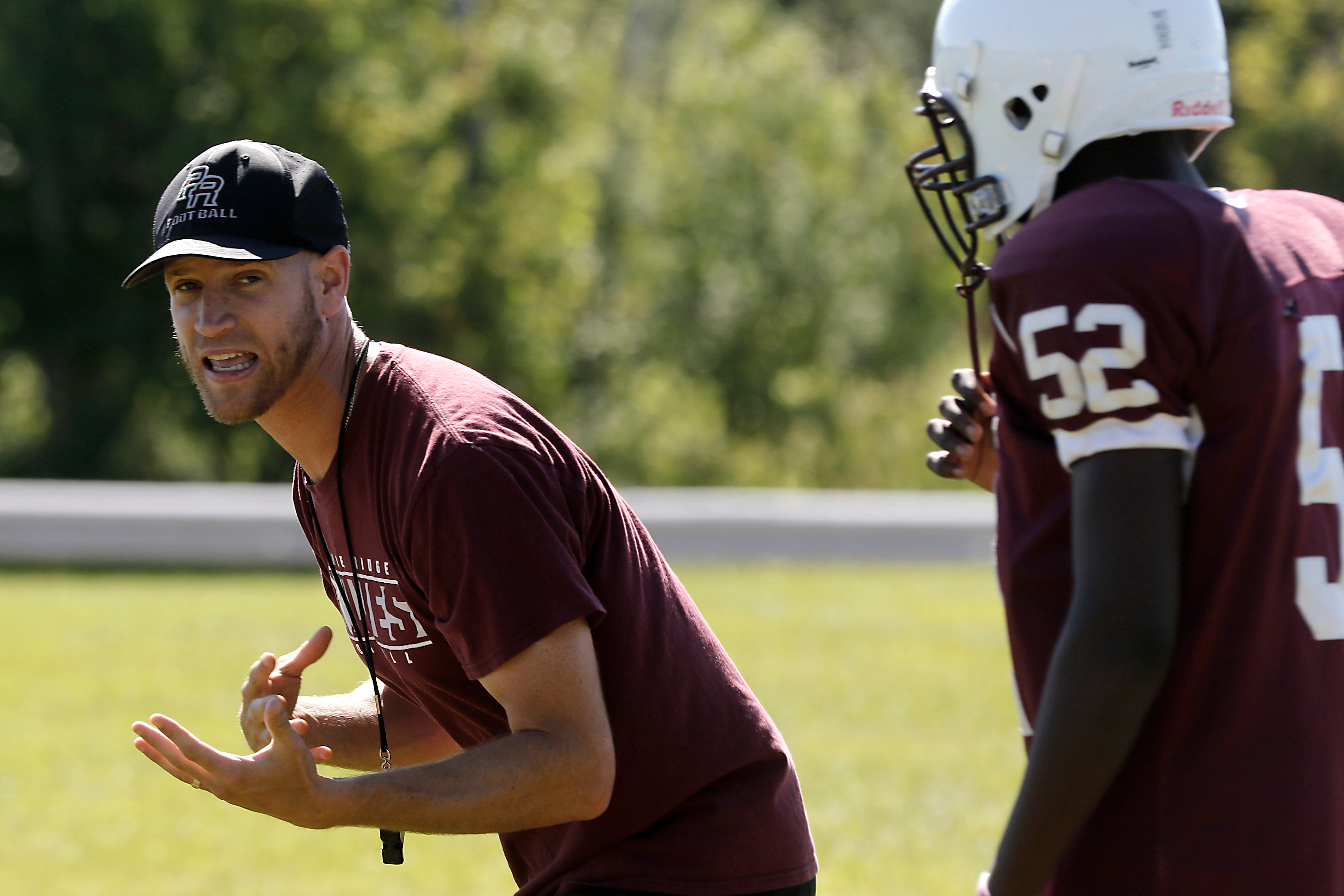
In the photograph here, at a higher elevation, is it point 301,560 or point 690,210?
point 690,210

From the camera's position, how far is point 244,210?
116 inches

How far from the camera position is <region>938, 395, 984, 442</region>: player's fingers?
268 centimetres

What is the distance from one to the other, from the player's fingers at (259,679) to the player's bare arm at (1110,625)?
1.53 meters

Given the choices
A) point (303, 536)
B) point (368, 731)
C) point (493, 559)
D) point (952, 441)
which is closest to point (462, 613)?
point (493, 559)

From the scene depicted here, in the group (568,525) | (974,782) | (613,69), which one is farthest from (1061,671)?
(613,69)

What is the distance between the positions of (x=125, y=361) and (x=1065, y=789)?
2294 centimetres

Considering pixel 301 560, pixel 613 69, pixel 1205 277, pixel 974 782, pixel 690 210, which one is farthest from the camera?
pixel 613 69

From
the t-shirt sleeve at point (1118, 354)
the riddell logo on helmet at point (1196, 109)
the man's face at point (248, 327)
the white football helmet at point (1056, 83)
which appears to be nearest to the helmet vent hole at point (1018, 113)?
the white football helmet at point (1056, 83)

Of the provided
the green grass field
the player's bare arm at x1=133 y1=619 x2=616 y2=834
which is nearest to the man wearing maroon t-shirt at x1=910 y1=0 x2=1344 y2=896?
the player's bare arm at x1=133 y1=619 x2=616 y2=834

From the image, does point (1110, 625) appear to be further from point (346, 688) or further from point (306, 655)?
point (346, 688)

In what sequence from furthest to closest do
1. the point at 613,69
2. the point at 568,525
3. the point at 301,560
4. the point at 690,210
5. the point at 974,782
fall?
the point at 613,69, the point at 690,210, the point at 301,560, the point at 974,782, the point at 568,525

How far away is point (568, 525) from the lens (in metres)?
2.69

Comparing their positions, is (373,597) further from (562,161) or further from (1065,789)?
(562,161)

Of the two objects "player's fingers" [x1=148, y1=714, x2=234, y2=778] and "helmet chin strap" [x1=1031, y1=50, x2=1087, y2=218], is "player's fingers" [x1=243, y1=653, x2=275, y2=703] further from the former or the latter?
"helmet chin strap" [x1=1031, y1=50, x2=1087, y2=218]
